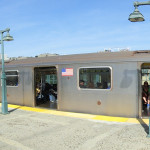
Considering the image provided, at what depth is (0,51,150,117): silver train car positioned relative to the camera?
25.1 feet

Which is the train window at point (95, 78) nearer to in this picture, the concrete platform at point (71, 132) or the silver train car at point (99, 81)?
the silver train car at point (99, 81)

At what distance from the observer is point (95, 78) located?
26.9ft

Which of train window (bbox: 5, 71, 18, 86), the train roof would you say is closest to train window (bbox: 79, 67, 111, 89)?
the train roof

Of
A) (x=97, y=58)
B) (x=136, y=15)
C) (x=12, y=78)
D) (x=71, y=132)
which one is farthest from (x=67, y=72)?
(x=136, y=15)

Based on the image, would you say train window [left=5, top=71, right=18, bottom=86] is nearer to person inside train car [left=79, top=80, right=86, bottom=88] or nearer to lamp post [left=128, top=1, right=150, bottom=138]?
person inside train car [left=79, top=80, right=86, bottom=88]

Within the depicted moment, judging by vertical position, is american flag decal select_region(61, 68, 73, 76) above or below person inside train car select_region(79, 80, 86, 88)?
above

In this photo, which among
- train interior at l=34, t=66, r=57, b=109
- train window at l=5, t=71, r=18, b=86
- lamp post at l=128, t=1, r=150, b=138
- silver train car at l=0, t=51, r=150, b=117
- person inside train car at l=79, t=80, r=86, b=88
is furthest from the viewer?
train interior at l=34, t=66, r=57, b=109

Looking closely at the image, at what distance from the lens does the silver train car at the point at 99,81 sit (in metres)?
7.65

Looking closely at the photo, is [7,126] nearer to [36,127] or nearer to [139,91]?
[36,127]

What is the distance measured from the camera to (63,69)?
9.10 metres

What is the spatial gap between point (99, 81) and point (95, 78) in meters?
0.20

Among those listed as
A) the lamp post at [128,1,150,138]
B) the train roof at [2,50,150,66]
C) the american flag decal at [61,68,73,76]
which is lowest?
the american flag decal at [61,68,73,76]

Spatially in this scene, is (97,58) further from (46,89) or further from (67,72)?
(46,89)

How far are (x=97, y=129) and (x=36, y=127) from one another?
1.96 metres
